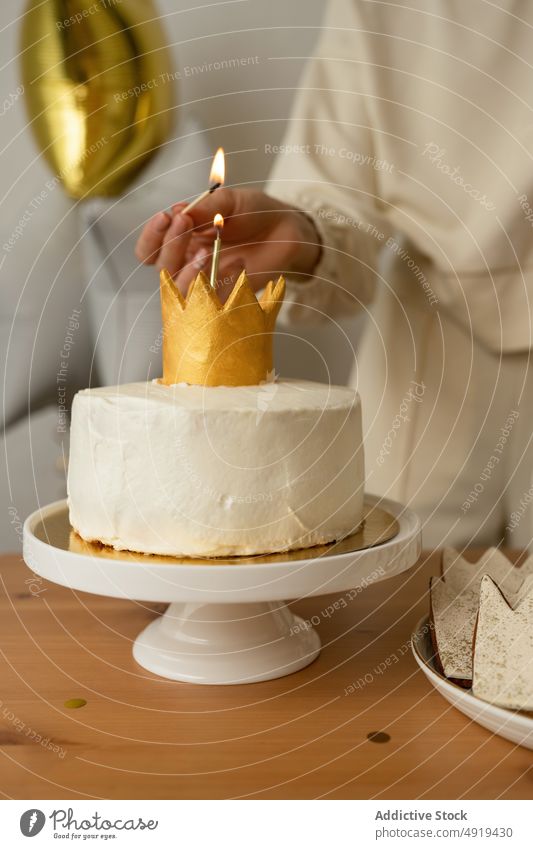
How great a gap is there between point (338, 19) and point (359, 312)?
0.40 meters

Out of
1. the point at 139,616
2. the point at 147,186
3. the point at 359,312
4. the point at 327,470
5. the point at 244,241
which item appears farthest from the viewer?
the point at 147,186

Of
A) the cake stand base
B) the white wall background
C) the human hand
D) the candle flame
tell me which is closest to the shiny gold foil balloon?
the white wall background

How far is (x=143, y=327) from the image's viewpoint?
58.2 inches

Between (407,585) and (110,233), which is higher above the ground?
(110,233)

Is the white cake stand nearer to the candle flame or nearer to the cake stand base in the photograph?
the cake stand base

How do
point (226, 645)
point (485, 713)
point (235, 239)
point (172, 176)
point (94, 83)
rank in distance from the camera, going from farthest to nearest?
point (172, 176), point (94, 83), point (235, 239), point (226, 645), point (485, 713)

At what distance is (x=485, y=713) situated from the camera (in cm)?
52

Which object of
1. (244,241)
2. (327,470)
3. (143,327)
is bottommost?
(327,470)

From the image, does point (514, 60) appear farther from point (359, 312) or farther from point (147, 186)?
point (147, 186)

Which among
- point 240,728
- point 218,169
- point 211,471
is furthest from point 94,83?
point 240,728

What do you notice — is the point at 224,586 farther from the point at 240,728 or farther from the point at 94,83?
the point at 94,83

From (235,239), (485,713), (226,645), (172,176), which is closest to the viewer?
(485,713)

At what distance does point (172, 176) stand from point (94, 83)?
215 mm

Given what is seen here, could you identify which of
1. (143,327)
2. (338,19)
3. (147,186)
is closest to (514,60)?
(338,19)
